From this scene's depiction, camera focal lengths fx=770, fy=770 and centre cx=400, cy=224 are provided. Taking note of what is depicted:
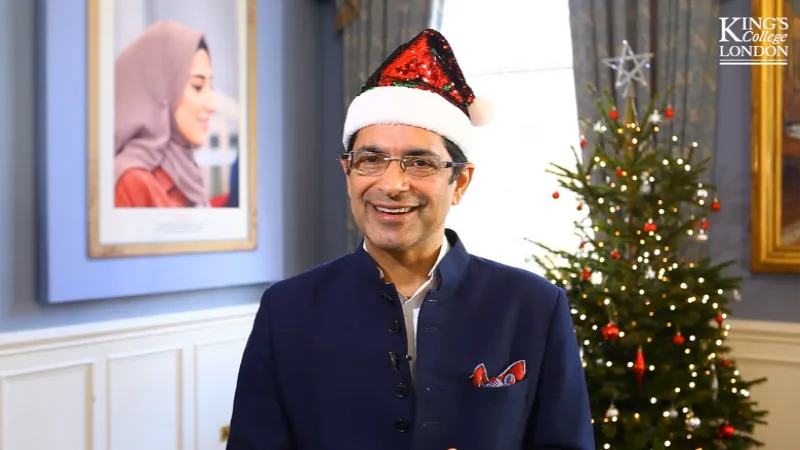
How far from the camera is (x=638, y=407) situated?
122 inches

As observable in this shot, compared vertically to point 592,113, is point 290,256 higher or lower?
lower

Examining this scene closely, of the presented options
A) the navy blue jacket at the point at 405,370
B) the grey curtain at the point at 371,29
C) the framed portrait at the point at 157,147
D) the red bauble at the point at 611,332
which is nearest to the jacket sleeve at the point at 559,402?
the navy blue jacket at the point at 405,370

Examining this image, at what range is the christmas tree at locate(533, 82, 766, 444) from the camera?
9.91 feet

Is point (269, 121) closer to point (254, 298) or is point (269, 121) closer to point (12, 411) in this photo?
point (254, 298)

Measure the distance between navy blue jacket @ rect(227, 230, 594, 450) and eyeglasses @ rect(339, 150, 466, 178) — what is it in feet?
0.63

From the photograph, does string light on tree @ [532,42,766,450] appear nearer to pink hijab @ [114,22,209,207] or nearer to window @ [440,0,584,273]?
window @ [440,0,584,273]

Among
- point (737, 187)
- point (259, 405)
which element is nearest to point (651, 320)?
point (737, 187)

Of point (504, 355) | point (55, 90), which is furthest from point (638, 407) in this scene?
point (55, 90)

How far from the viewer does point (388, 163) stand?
1461 mm

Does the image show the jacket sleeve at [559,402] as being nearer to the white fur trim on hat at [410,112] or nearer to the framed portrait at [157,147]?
the white fur trim on hat at [410,112]

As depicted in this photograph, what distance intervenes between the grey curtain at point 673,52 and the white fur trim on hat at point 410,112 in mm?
2204

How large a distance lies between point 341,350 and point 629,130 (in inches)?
85.2

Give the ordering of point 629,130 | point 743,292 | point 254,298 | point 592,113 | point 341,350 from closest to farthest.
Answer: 1. point 341,350
2. point 629,130
3. point 743,292
4. point 592,113
5. point 254,298

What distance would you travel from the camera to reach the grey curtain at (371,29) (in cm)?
438
